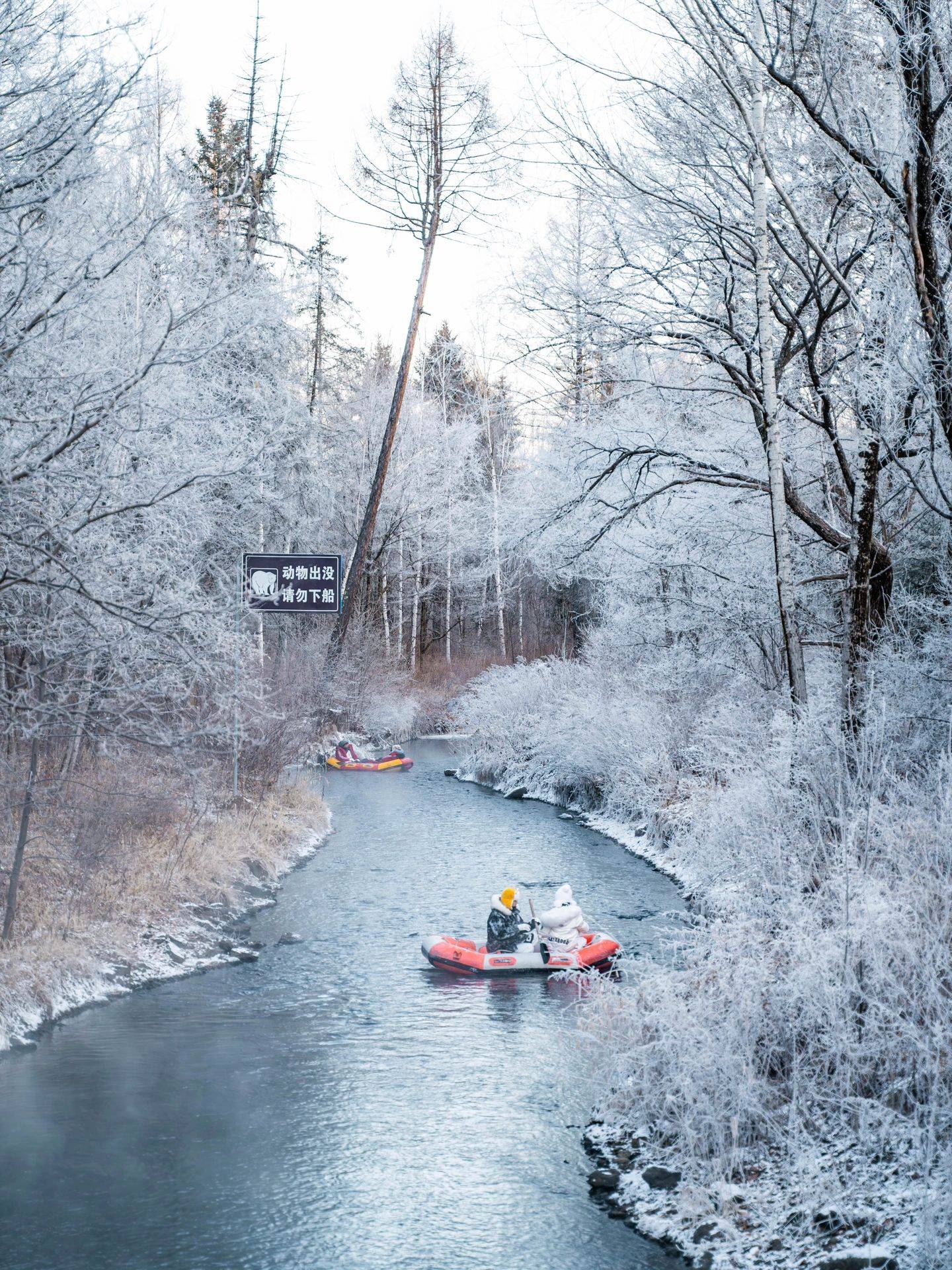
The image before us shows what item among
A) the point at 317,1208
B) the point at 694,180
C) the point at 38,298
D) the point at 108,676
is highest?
the point at 694,180

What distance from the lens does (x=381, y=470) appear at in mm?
21344

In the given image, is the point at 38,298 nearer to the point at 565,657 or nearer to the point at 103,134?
the point at 103,134

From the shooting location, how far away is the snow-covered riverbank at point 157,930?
28.9ft

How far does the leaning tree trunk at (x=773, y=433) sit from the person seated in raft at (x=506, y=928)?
3.19 metres

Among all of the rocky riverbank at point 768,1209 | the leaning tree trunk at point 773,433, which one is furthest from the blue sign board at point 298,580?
the rocky riverbank at point 768,1209

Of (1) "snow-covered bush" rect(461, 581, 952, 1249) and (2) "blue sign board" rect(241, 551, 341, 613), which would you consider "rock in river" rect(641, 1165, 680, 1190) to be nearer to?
(1) "snow-covered bush" rect(461, 581, 952, 1249)

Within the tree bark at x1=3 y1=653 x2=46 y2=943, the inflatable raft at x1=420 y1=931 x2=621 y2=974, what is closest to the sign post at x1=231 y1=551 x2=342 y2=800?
the inflatable raft at x1=420 y1=931 x2=621 y2=974

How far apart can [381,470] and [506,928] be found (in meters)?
12.4

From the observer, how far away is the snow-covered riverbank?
880 cm

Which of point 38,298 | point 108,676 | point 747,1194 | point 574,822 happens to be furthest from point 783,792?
point 574,822

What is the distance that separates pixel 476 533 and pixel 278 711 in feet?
61.2

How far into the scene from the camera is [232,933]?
11.4 m

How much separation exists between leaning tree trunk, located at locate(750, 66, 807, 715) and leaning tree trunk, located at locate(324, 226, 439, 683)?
12.4 m

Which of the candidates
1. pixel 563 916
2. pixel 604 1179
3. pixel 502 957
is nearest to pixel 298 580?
pixel 563 916
